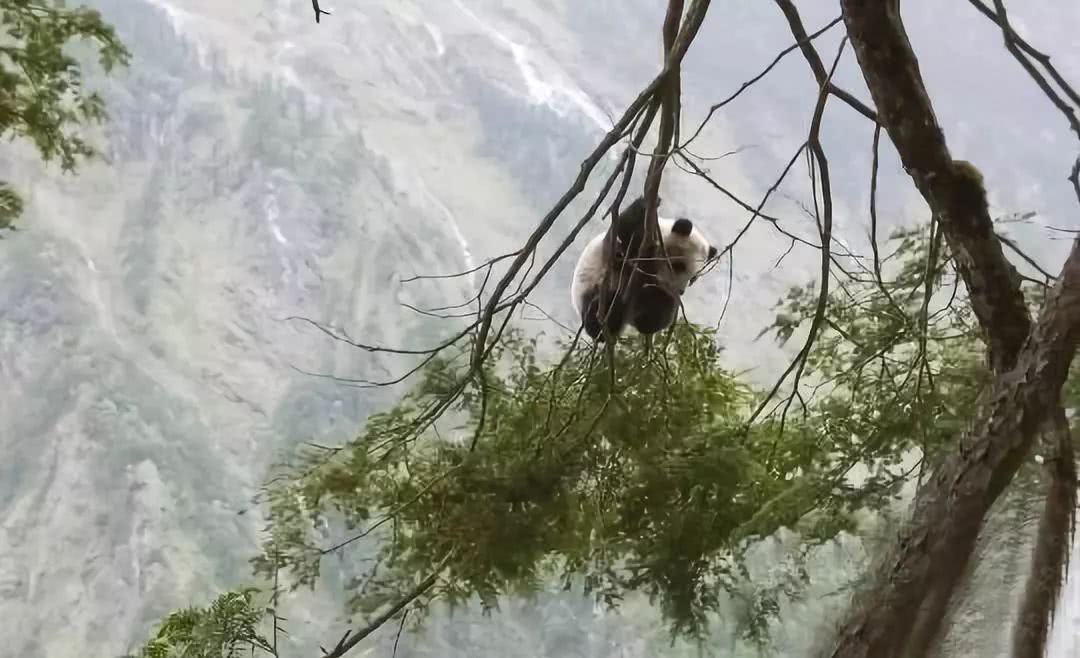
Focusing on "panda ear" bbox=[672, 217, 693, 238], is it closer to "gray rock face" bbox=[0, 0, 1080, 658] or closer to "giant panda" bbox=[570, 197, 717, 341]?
"giant panda" bbox=[570, 197, 717, 341]

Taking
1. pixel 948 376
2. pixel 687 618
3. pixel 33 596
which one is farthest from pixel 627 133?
pixel 33 596

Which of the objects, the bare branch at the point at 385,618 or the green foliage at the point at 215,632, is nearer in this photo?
the bare branch at the point at 385,618

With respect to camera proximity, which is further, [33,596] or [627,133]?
[33,596]

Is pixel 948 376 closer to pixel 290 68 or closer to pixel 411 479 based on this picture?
pixel 411 479

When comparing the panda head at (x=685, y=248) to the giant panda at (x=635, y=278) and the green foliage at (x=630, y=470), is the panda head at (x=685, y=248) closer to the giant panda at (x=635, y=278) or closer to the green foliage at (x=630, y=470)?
the giant panda at (x=635, y=278)

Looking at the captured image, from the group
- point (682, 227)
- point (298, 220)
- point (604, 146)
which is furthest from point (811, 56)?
point (298, 220)

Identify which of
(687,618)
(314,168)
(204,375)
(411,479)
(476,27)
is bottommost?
(687,618)

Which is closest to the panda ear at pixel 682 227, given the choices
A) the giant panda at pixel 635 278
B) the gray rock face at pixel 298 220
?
the giant panda at pixel 635 278

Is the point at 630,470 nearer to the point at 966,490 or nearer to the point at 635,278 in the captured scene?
the point at 635,278
